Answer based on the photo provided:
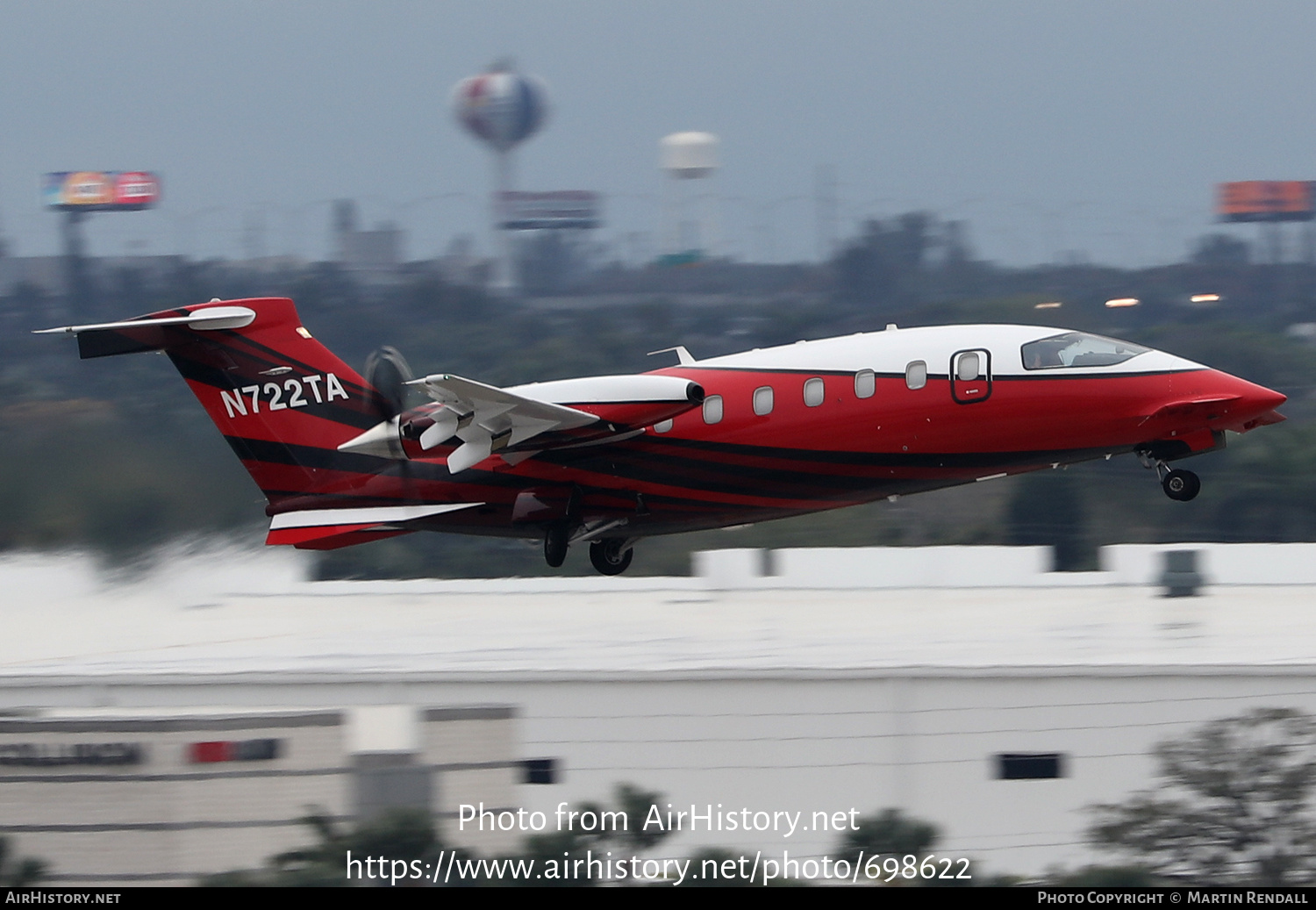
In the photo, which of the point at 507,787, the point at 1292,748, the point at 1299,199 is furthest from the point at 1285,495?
the point at 1299,199

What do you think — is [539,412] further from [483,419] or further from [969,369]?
[969,369]

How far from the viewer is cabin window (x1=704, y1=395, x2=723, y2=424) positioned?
29484 mm

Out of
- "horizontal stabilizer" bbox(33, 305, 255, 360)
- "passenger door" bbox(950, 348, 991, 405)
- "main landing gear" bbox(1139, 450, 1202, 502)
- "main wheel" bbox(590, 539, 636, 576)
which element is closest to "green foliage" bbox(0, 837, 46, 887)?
"horizontal stabilizer" bbox(33, 305, 255, 360)

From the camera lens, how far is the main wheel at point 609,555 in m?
32.0

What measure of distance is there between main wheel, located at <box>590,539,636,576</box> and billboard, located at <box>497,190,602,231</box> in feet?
503

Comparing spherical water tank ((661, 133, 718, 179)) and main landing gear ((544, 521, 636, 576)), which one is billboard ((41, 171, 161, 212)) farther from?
main landing gear ((544, 521, 636, 576))

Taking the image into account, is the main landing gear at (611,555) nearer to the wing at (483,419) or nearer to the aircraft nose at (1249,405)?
the wing at (483,419)

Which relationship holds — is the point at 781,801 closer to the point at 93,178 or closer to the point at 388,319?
the point at 388,319

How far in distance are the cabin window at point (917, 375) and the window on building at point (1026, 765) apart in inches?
464

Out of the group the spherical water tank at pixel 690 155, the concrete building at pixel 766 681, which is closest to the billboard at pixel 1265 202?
the spherical water tank at pixel 690 155

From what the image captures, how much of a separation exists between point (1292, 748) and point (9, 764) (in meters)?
26.3

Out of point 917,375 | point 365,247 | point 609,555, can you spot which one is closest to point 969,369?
point 917,375

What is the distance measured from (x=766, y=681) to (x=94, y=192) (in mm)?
144410

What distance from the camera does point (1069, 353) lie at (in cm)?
2806
